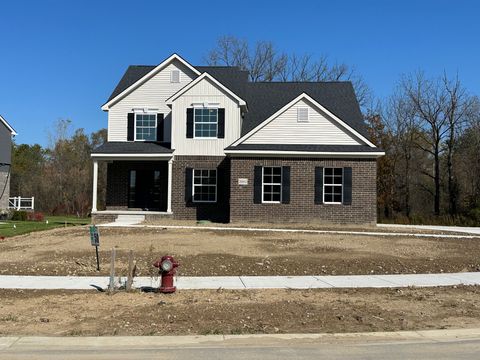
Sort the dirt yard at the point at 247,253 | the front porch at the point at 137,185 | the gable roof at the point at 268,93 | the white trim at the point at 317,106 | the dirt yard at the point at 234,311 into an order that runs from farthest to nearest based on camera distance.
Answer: the gable roof at the point at 268,93 → the front porch at the point at 137,185 → the white trim at the point at 317,106 → the dirt yard at the point at 247,253 → the dirt yard at the point at 234,311

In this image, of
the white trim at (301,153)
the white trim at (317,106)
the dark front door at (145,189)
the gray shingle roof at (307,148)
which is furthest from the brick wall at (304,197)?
the dark front door at (145,189)

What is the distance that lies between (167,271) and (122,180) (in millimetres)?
19423

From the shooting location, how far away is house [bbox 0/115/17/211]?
44094 millimetres

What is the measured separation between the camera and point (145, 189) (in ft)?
92.6

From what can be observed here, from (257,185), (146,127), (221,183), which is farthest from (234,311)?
(146,127)

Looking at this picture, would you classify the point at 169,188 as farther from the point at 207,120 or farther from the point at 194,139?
the point at 207,120

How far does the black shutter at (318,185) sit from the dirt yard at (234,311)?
1476cm

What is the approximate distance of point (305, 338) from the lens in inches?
277

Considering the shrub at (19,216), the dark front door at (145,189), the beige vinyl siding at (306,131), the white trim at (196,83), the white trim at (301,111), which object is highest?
the white trim at (196,83)

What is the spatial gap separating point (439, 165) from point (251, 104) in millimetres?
21206

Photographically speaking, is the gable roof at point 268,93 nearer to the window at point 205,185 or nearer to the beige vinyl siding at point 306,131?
the beige vinyl siding at point 306,131

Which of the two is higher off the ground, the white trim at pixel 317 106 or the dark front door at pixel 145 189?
the white trim at pixel 317 106

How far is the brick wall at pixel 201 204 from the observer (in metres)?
26.5

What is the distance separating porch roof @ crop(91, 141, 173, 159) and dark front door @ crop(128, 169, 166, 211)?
1.39 metres
